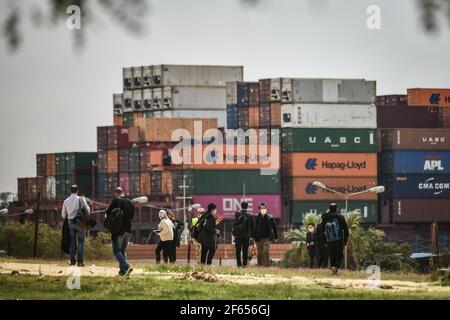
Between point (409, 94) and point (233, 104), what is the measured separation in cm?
1565

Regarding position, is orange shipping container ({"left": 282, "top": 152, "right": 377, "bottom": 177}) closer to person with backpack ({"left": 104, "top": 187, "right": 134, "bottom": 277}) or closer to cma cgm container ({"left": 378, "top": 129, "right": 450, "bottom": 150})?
cma cgm container ({"left": 378, "top": 129, "right": 450, "bottom": 150})

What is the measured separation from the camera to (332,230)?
77.4 ft

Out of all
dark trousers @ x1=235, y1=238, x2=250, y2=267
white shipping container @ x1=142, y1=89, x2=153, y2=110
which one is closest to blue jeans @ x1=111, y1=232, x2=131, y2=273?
dark trousers @ x1=235, y1=238, x2=250, y2=267

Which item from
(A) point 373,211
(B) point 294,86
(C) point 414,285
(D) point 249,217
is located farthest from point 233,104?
(C) point 414,285

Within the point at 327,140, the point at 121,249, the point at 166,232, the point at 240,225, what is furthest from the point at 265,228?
the point at 327,140

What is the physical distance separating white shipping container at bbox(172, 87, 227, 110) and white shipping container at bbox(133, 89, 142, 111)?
167 inches

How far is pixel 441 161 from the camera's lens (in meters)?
113

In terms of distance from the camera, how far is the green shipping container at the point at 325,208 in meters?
109

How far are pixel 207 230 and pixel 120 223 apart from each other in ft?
22.3

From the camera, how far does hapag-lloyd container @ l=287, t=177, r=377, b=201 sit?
11006 cm

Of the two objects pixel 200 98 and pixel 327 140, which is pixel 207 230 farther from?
pixel 200 98

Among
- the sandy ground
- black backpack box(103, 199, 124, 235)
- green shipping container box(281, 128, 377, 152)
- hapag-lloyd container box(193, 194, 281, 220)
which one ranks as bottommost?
the sandy ground

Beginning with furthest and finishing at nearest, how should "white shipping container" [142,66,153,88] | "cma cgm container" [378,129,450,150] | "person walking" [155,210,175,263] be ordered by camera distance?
"white shipping container" [142,66,153,88]
"cma cgm container" [378,129,450,150]
"person walking" [155,210,175,263]

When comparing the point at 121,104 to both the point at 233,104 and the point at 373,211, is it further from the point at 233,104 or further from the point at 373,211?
the point at 373,211
